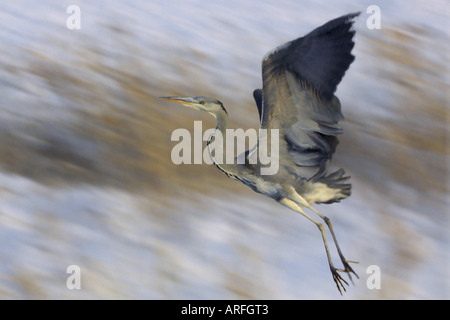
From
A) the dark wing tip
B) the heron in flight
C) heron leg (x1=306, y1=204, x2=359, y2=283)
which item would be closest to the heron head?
the heron in flight

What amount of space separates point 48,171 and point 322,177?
126 centimetres

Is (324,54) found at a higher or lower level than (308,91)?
higher

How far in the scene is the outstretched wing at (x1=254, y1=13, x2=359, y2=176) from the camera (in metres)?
1.93

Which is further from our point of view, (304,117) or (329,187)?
(329,187)

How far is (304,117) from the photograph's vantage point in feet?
6.76

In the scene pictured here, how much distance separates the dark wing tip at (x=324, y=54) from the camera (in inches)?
75.4

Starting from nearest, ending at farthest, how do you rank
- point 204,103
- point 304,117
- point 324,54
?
point 324,54, point 304,117, point 204,103

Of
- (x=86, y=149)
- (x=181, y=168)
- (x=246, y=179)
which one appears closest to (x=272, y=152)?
(x=246, y=179)

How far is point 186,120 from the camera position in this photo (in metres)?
2.77

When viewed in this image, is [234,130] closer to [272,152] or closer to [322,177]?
[272,152]

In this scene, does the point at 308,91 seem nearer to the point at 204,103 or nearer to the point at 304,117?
the point at 304,117

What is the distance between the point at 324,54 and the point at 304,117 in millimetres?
219

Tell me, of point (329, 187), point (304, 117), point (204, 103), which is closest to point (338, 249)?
point (329, 187)

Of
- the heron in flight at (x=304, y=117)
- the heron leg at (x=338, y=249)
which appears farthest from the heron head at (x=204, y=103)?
the heron leg at (x=338, y=249)
